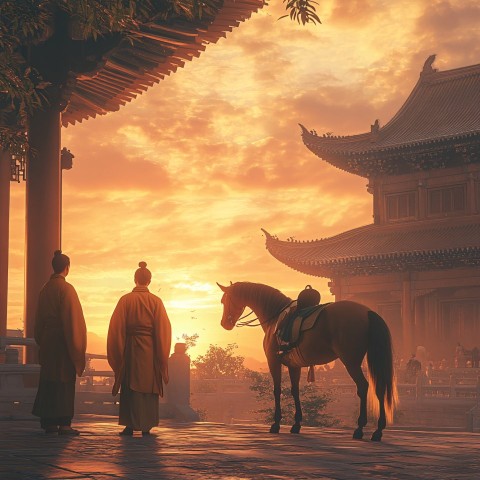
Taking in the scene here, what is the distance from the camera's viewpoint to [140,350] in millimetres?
9227

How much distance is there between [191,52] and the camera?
13.4m

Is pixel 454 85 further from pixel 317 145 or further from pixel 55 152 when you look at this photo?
pixel 55 152

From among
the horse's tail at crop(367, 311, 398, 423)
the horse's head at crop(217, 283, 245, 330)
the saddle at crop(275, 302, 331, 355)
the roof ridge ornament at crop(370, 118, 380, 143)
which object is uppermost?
the roof ridge ornament at crop(370, 118, 380, 143)

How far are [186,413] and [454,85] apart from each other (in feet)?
89.7

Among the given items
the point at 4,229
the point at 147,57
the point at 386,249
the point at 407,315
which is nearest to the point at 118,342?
the point at 147,57

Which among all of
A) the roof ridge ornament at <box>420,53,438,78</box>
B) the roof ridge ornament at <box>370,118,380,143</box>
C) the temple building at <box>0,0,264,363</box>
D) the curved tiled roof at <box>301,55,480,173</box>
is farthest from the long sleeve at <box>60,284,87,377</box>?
the roof ridge ornament at <box>420,53,438,78</box>

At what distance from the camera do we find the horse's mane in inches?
416

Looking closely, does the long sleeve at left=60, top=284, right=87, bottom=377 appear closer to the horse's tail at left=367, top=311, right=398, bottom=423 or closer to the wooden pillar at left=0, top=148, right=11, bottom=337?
the horse's tail at left=367, top=311, right=398, bottom=423

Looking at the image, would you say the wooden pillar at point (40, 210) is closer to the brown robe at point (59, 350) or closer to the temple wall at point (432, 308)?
the brown robe at point (59, 350)

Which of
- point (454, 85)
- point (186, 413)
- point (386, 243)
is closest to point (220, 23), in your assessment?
point (186, 413)

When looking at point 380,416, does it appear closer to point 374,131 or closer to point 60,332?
point 60,332

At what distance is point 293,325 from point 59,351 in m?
2.42

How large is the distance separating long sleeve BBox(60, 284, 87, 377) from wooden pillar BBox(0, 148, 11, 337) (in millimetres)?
6560

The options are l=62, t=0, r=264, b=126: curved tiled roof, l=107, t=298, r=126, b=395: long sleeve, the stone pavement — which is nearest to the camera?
the stone pavement
